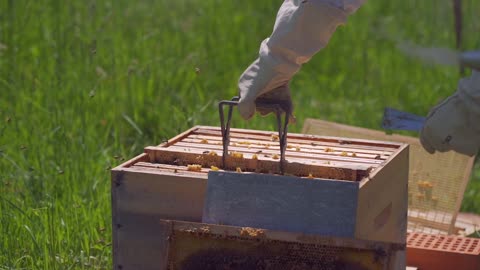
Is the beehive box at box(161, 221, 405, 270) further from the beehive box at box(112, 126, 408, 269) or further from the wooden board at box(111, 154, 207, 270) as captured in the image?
the wooden board at box(111, 154, 207, 270)

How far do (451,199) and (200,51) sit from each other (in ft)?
9.12

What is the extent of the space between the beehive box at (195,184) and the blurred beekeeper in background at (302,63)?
240 millimetres

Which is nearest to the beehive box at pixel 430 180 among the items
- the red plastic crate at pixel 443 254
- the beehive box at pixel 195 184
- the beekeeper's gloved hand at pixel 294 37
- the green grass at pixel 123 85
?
the red plastic crate at pixel 443 254

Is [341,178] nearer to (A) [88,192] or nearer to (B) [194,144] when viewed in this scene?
(B) [194,144]

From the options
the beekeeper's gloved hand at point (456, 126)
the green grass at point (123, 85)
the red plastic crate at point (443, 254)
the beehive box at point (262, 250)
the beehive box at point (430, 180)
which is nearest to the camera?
the beehive box at point (262, 250)

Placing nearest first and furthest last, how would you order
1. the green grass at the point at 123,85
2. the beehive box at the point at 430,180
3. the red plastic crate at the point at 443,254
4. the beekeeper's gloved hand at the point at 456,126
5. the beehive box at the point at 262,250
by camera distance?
the beehive box at the point at 262,250 < the beekeeper's gloved hand at the point at 456,126 < the red plastic crate at the point at 443,254 < the green grass at the point at 123,85 < the beehive box at the point at 430,180

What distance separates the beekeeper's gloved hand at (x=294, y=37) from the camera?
319cm

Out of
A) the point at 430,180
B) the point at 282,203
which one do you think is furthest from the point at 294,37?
the point at 430,180

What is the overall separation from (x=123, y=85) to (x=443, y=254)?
2.53 metres

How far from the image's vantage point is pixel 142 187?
344 cm

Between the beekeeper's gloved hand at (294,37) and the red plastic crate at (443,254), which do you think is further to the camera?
the red plastic crate at (443,254)

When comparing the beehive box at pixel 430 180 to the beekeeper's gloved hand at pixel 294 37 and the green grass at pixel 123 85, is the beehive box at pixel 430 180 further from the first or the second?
the beekeeper's gloved hand at pixel 294 37

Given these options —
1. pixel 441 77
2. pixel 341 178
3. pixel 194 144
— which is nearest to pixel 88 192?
pixel 194 144

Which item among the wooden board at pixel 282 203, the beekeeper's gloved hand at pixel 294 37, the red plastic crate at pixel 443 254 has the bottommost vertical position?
the red plastic crate at pixel 443 254
